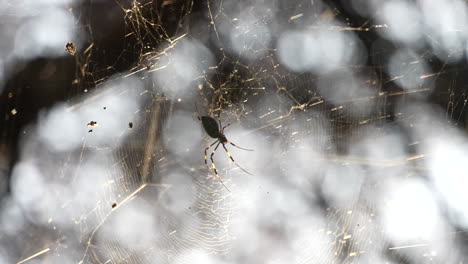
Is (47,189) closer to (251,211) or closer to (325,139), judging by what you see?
(251,211)

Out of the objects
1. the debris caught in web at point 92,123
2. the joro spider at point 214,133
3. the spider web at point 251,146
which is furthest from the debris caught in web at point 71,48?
the joro spider at point 214,133

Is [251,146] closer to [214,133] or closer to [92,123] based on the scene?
[214,133]

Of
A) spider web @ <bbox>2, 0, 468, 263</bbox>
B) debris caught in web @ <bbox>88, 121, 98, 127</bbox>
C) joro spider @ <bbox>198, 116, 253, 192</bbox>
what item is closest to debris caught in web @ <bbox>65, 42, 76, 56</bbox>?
spider web @ <bbox>2, 0, 468, 263</bbox>

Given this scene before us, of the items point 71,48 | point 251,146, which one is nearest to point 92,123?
point 71,48

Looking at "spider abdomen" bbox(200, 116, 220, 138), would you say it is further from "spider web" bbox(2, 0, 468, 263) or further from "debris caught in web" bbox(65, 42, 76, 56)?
"debris caught in web" bbox(65, 42, 76, 56)

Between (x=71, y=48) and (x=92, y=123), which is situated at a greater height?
→ (x=71, y=48)

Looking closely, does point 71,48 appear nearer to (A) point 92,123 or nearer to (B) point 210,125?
(A) point 92,123

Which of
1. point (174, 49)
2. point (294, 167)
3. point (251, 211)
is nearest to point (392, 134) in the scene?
point (294, 167)
